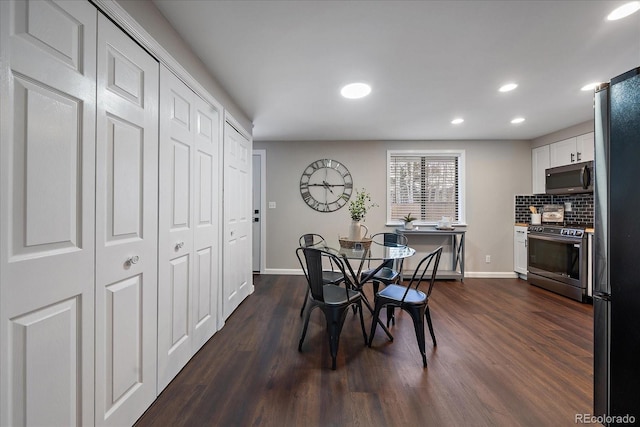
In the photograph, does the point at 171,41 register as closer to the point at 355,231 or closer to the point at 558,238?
the point at 355,231

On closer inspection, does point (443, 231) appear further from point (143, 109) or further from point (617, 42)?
point (143, 109)

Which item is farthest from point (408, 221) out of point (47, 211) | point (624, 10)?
point (47, 211)

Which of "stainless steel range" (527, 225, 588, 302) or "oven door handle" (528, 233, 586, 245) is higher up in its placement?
"oven door handle" (528, 233, 586, 245)

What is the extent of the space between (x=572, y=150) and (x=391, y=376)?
4.15m

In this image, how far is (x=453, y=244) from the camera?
4402mm

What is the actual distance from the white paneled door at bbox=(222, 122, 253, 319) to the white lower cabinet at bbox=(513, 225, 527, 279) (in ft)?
14.1

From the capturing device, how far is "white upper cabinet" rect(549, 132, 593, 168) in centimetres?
346

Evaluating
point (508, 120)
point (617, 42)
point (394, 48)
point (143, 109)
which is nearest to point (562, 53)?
point (617, 42)

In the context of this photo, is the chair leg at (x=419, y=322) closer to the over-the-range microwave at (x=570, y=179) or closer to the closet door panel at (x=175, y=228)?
the closet door panel at (x=175, y=228)

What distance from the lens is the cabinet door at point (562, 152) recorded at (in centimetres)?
369

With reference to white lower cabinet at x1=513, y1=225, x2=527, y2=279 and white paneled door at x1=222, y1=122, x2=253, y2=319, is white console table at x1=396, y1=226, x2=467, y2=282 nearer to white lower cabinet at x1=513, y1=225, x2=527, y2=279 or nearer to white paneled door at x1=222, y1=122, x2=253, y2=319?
white lower cabinet at x1=513, y1=225, x2=527, y2=279

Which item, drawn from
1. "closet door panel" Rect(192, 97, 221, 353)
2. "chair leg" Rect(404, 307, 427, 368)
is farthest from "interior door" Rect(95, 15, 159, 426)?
"chair leg" Rect(404, 307, 427, 368)

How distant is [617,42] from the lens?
184 cm

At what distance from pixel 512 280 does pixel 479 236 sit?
0.84 meters
